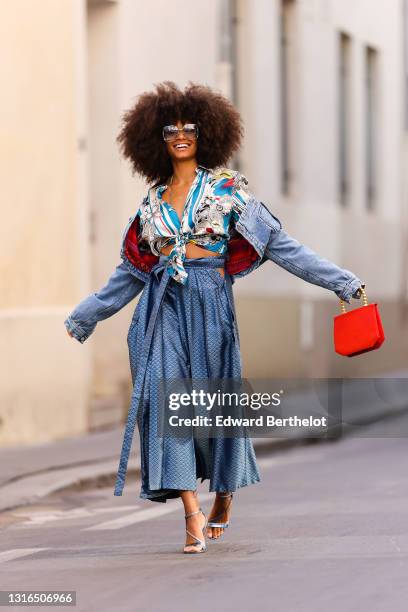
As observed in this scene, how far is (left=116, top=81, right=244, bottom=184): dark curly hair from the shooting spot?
8219mm

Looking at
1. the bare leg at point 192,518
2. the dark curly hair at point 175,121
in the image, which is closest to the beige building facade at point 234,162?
the dark curly hair at point 175,121

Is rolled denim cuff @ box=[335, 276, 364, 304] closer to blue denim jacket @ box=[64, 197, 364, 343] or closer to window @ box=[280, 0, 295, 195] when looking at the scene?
blue denim jacket @ box=[64, 197, 364, 343]

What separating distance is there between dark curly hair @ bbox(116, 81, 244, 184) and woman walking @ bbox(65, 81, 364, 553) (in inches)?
4.0

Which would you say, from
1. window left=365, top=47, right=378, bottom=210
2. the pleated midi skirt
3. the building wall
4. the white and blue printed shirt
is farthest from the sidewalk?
window left=365, top=47, right=378, bottom=210

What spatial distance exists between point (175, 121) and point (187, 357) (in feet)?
3.71

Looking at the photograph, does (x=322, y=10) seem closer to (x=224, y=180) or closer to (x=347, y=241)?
(x=347, y=241)

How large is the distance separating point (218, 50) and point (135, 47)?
8.53 ft

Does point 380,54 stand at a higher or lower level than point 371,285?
higher

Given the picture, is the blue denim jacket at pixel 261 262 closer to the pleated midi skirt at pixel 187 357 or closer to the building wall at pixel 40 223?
the pleated midi skirt at pixel 187 357

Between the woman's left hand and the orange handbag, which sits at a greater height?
the woman's left hand

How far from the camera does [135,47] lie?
54.5 feet

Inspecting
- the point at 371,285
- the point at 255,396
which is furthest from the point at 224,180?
the point at 371,285

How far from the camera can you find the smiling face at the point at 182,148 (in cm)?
808

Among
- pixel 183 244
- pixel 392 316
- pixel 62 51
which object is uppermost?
pixel 62 51
